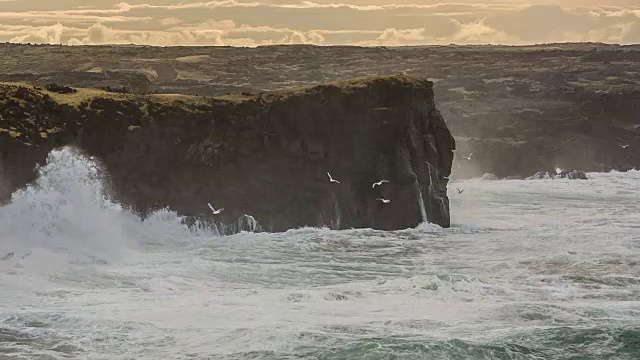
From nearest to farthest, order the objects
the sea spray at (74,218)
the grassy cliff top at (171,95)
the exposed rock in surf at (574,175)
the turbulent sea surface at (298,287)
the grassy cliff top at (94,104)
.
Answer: the turbulent sea surface at (298,287)
the sea spray at (74,218)
the grassy cliff top at (94,104)
the grassy cliff top at (171,95)
the exposed rock in surf at (574,175)

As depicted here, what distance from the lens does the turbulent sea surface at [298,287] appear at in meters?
17.7

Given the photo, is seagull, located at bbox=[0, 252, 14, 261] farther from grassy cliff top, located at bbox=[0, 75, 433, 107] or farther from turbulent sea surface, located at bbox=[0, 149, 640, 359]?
grassy cliff top, located at bbox=[0, 75, 433, 107]

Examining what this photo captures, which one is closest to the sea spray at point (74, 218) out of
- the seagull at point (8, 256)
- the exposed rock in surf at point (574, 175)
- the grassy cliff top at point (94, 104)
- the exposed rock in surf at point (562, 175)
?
the seagull at point (8, 256)

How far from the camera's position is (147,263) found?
26.8 m

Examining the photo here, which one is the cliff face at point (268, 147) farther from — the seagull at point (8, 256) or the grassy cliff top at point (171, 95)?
the seagull at point (8, 256)

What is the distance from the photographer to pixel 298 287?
23.8m

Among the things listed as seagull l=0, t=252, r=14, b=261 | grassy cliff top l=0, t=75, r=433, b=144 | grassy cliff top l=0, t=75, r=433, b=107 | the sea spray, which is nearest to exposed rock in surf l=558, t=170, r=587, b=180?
grassy cliff top l=0, t=75, r=433, b=107

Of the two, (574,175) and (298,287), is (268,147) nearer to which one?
(298,287)

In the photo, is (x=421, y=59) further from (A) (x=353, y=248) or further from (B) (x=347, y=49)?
(A) (x=353, y=248)

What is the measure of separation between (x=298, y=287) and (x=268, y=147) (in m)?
12.1

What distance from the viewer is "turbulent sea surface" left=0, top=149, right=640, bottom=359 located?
17.7m

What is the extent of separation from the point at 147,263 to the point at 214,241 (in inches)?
186

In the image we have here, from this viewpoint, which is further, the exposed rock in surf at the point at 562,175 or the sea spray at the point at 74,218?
the exposed rock in surf at the point at 562,175

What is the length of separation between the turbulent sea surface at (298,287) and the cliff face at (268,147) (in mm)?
1037
